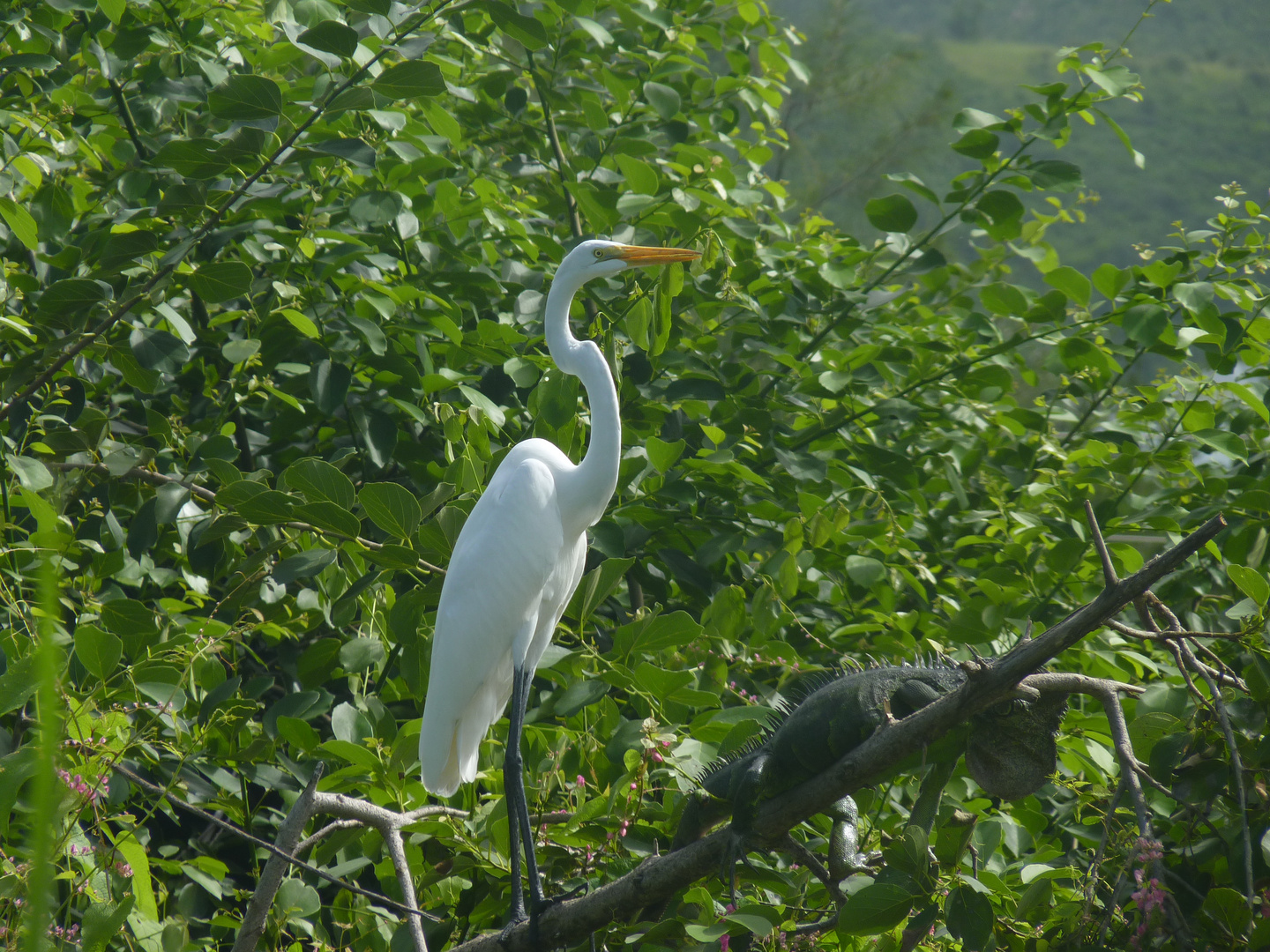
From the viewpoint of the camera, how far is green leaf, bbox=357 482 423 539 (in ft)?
7.02

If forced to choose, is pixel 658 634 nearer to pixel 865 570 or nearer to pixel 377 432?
pixel 865 570

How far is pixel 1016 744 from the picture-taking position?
158 cm

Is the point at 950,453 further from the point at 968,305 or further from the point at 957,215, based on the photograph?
the point at 957,215

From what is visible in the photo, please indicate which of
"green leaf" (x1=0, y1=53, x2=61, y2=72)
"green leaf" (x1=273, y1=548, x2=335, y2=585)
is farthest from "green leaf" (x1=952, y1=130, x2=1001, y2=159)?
"green leaf" (x1=0, y1=53, x2=61, y2=72)

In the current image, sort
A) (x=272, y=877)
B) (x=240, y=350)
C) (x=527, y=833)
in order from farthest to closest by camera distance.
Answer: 1. (x=240, y=350)
2. (x=527, y=833)
3. (x=272, y=877)

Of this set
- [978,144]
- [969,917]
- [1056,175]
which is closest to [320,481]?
[969,917]

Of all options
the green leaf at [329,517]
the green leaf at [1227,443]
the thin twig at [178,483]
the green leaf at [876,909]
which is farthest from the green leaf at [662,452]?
the green leaf at [1227,443]

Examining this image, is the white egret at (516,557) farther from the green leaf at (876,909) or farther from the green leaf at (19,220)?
the green leaf at (19,220)

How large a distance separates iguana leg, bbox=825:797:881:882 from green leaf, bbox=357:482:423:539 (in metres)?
1.12

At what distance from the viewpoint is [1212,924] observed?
5.50 feet

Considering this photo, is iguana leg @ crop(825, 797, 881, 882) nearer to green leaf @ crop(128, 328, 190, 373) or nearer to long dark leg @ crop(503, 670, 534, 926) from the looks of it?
long dark leg @ crop(503, 670, 534, 926)

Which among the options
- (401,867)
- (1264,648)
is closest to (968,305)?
(1264,648)

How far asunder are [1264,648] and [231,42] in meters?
3.75

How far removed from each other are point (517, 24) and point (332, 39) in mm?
510
